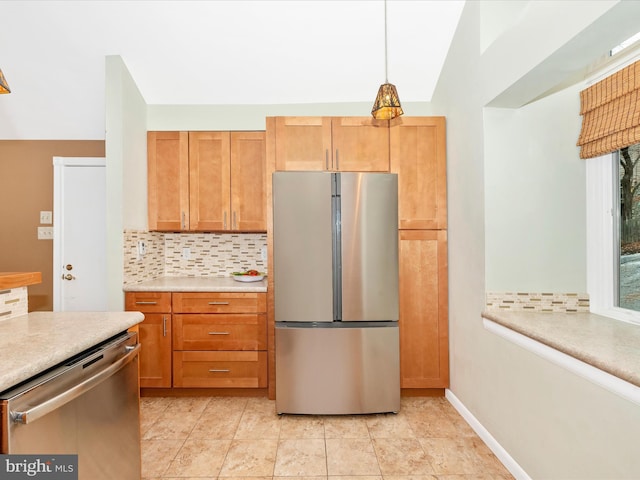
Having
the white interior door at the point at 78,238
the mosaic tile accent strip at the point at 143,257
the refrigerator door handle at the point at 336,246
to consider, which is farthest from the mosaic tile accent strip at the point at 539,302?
the white interior door at the point at 78,238

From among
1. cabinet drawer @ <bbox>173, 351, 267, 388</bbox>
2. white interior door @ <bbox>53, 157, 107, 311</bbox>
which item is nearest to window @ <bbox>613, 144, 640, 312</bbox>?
Answer: cabinet drawer @ <bbox>173, 351, 267, 388</bbox>

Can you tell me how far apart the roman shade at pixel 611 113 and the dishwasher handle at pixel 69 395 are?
2.51 m

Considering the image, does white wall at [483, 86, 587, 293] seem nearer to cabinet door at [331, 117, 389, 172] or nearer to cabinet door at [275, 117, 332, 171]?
cabinet door at [331, 117, 389, 172]

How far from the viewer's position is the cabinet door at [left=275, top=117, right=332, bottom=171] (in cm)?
292

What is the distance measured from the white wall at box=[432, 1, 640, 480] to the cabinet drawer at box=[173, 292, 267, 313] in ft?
5.32

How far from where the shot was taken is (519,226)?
7.43ft

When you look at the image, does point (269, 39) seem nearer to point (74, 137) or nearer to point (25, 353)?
point (74, 137)

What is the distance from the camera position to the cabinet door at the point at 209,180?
3.28m

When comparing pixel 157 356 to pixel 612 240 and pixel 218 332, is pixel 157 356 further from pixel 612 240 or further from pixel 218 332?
pixel 612 240

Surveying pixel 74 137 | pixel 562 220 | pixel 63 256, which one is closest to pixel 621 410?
pixel 562 220

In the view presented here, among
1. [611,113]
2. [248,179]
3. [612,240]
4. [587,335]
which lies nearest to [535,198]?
[612,240]

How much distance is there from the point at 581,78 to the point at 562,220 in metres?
0.83

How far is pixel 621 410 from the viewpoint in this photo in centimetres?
131

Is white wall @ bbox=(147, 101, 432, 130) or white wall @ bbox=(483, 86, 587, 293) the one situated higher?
white wall @ bbox=(147, 101, 432, 130)
